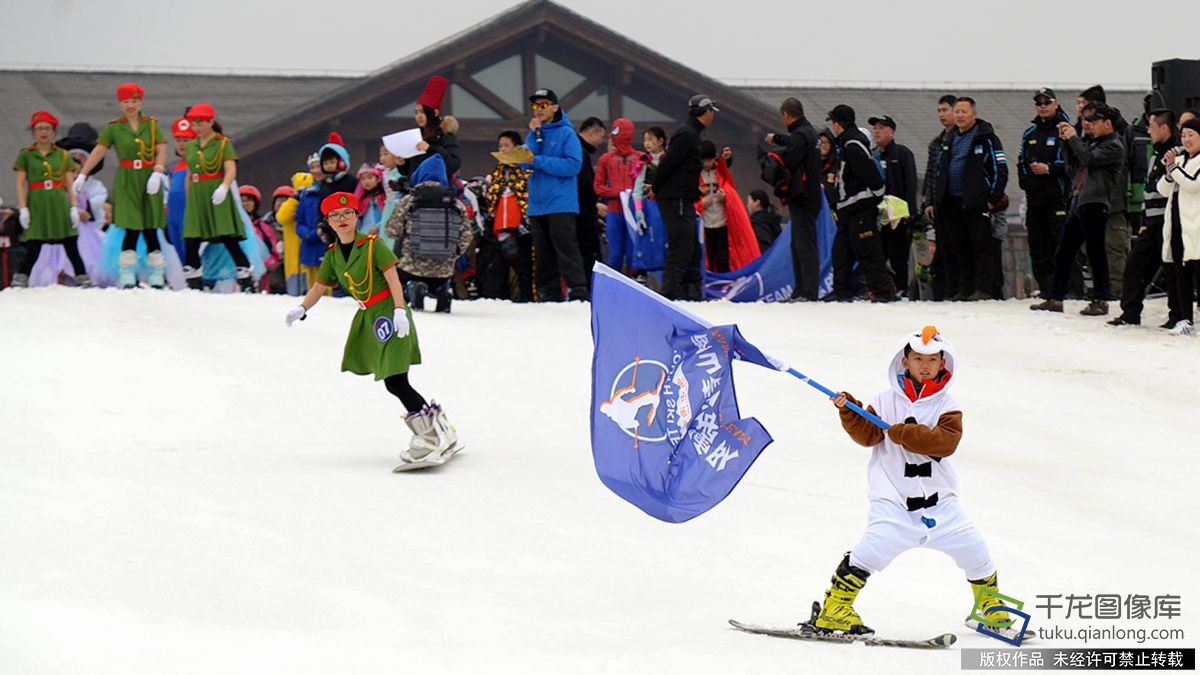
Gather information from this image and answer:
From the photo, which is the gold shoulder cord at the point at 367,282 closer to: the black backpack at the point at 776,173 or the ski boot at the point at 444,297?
the ski boot at the point at 444,297

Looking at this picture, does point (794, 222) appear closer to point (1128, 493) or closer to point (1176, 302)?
point (1176, 302)

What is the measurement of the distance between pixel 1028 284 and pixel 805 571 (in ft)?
48.3

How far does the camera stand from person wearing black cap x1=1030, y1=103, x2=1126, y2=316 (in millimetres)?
Answer: 15938

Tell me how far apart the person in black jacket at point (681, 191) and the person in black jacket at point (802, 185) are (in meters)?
0.76

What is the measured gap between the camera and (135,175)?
54.0 ft

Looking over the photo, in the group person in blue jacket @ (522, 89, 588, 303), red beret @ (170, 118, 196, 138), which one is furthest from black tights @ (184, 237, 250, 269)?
person in blue jacket @ (522, 89, 588, 303)

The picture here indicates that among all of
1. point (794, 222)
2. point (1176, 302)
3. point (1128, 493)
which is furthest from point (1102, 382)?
point (794, 222)

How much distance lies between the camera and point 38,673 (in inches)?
240

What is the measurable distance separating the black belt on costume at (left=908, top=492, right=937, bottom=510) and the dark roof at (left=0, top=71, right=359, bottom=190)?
20.7 meters

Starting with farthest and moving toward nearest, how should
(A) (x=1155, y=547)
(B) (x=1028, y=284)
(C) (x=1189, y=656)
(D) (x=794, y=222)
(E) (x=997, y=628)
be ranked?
(B) (x=1028, y=284), (D) (x=794, y=222), (A) (x=1155, y=547), (E) (x=997, y=628), (C) (x=1189, y=656)

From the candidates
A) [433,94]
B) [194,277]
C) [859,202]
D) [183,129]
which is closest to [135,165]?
[183,129]

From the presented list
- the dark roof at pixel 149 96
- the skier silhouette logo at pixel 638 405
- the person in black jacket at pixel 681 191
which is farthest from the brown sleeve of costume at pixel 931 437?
the dark roof at pixel 149 96

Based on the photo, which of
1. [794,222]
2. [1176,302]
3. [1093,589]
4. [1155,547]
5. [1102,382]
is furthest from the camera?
[794,222]

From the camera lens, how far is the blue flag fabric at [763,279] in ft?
59.5
